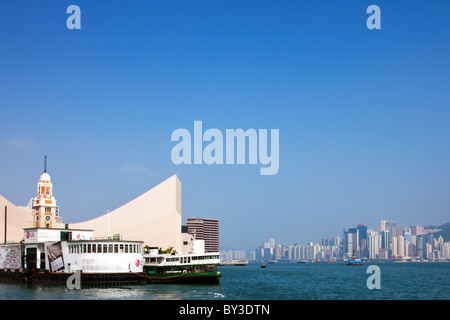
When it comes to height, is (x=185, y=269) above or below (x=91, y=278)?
below

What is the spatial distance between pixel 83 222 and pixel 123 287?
51497mm

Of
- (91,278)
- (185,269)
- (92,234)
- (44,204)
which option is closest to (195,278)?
(185,269)

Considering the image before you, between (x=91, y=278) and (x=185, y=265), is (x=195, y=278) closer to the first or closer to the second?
(x=185, y=265)

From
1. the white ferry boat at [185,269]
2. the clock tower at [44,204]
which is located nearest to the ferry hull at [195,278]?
the white ferry boat at [185,269]

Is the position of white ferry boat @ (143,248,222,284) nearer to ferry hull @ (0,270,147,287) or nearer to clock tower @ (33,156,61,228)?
ferry hull @ (0,270,147,287)

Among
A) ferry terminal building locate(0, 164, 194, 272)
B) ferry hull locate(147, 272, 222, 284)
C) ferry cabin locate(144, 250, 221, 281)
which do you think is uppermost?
ferry terminal building locate(0, 164, 194, 272)

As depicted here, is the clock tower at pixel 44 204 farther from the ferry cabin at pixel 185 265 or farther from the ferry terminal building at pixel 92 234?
the ferry cabin at pixel 185 265

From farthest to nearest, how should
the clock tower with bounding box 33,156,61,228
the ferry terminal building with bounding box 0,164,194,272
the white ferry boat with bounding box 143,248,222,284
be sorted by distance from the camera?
the clock tower with bounding box 33,156,61,228
the white ferry boat with bounding box 143,248,222,284
the ferry terminal building with bounding box 0,164,194,272

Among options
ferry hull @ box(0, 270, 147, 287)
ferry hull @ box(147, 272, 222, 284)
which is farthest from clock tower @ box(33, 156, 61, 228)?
ferry hull @ box(147, 272, 222, 284)

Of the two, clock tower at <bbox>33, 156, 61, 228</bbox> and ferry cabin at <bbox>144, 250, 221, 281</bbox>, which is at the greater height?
clock tower at <bbox>33, 156, 61, 228</bbox>

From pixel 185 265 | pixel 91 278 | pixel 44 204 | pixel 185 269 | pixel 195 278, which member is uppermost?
pixel 44 204
